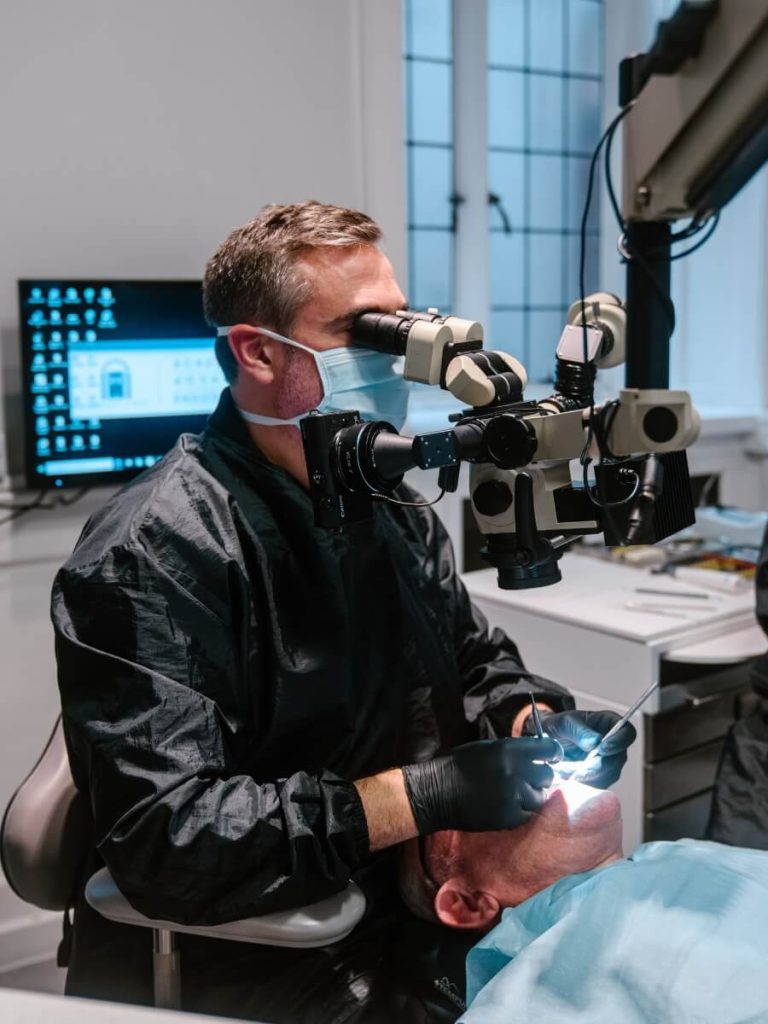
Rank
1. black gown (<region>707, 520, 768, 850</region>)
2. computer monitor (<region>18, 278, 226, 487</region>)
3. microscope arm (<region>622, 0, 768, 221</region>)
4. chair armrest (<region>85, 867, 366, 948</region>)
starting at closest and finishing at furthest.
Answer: microscope arm (<region>622, 0, 768, 221</region>) < chair armrest (<region>85, 867, 366, 948</region>) < black gown (<region>707, 520, 768, 850</region>) < computer monitor (<region>18, 278, 226, 487</region>)

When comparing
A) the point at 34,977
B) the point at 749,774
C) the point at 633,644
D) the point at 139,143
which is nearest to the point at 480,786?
the point at 749,774

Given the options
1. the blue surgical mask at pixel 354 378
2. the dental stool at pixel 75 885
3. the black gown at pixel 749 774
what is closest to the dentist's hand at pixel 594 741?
the dental stool at pixel 75 885

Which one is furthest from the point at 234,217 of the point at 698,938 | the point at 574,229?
the point at 698,938

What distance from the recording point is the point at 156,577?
122 cm

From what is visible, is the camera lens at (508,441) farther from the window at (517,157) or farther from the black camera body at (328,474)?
the window at (517,157)

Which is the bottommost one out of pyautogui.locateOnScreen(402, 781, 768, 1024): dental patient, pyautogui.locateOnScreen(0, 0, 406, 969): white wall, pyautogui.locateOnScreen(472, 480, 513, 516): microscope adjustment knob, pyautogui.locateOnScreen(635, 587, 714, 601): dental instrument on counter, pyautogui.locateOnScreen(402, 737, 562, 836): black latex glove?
pyautogui.locateOnScreen(402, 781, 768, 1024): dental patient

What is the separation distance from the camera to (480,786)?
119 centimetres

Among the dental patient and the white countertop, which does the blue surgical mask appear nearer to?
the dental patient

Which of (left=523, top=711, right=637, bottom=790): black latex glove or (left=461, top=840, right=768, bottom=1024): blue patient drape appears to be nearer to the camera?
(left=461, top=840, right=768, bottom=1024): blue patient drape

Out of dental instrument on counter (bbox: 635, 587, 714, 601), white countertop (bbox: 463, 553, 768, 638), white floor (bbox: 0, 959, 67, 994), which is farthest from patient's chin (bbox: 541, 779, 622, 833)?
white floor (bbox: 0, 959, 67, 994)

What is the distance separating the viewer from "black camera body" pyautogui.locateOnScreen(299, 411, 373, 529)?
1.00 metres

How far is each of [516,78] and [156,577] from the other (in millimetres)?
2633

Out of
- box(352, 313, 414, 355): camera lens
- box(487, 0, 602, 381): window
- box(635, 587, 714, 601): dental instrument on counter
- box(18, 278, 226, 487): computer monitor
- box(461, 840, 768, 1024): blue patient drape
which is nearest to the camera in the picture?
box(461, 840, 768, 1024): blue patient drape

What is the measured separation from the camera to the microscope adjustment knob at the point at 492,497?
1.04m
